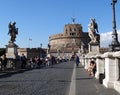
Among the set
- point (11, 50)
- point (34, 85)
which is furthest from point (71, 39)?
point (34, 85)

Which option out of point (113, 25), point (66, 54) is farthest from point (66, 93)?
point (66, 54)

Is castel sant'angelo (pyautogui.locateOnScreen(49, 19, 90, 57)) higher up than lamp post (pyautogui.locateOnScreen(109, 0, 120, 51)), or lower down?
higher up

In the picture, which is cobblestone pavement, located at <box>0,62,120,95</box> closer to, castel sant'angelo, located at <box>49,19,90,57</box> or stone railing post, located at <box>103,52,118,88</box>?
stone railing post, located at <box>103,52,118,88</box>

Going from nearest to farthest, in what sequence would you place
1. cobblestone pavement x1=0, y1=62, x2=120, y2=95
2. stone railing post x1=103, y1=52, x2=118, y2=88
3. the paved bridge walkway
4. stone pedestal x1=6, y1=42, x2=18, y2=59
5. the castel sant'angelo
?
the paved bridge walkway
cobblestone pavement x1=0, y1=62, x2=120, y2=95
stone railing post x1=103, y1=52, x2=118, y2=88
stone pedestal x1=6, y1=42, x2=18, y2=59
the castel sant'angelo

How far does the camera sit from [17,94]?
41.3 ft

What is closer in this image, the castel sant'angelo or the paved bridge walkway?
the paved bridge walkway

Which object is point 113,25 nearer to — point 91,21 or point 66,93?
point 91,21

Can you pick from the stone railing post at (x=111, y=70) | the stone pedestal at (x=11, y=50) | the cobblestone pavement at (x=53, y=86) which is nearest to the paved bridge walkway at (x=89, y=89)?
the cobblestone pavement at (x=53, y=86)

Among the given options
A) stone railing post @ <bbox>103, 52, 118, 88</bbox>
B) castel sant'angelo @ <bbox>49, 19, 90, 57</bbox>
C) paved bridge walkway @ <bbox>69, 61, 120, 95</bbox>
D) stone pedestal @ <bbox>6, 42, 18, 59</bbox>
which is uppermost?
castel sant'angelo @ <bbox>49, 19, 90, 57</bbox>

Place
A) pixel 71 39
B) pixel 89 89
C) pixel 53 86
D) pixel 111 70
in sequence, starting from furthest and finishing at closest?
1. pixel 71 39
2. pixel 53 86
3. pixel 89 89
4. pixel 111 70

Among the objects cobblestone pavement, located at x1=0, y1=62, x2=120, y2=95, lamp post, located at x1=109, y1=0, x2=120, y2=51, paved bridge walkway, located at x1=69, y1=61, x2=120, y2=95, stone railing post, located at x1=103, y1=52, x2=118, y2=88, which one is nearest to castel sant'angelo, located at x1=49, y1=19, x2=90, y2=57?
lamp post, located at x1=109, y1=0, x2=120, y2=51

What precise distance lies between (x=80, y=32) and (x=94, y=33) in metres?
130

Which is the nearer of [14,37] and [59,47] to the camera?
[14,37]

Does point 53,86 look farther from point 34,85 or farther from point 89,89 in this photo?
point 89,89
